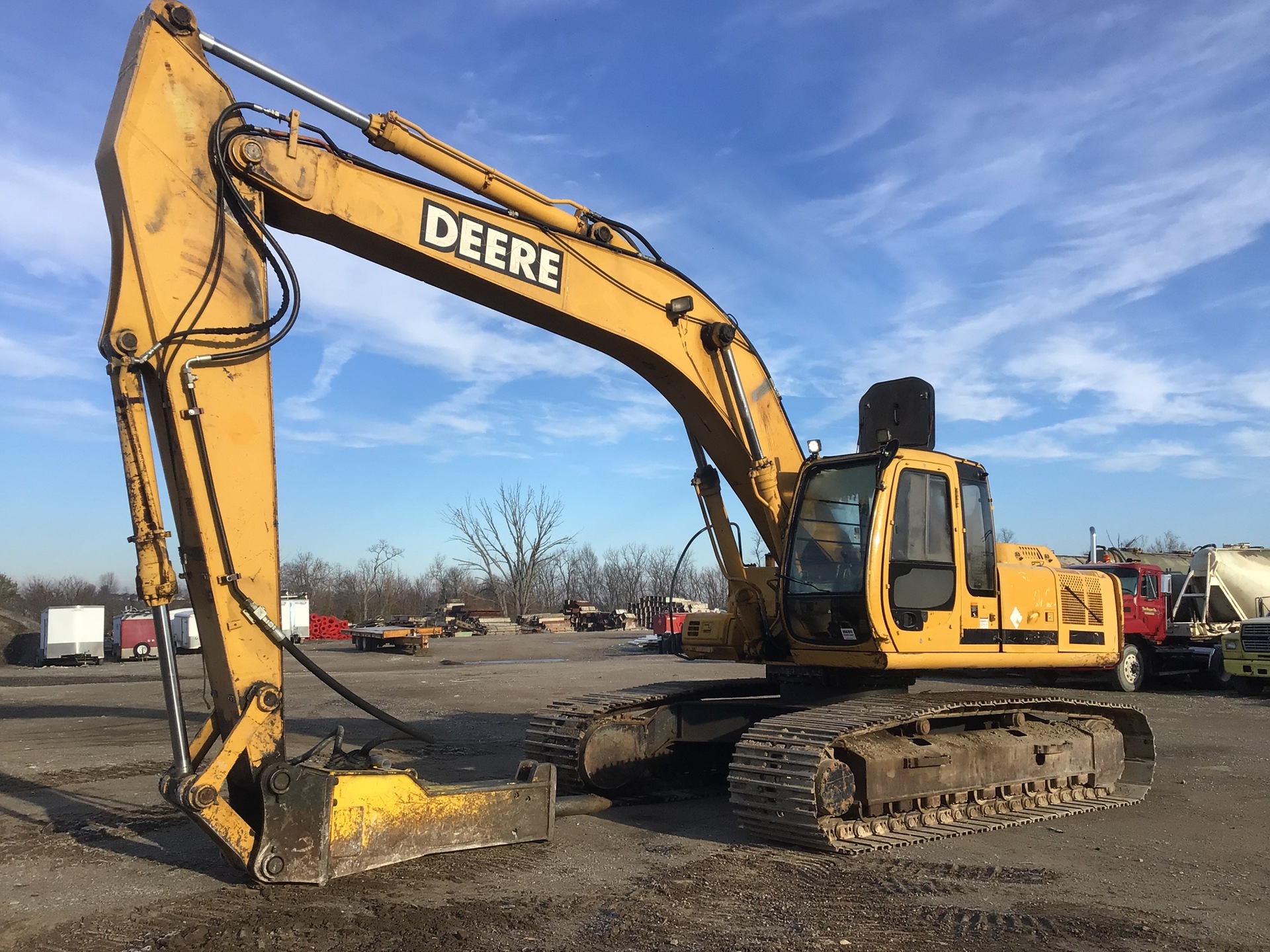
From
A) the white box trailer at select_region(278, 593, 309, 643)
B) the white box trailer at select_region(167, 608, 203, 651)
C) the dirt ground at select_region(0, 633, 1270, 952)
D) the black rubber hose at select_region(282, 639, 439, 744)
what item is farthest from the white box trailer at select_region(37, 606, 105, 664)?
the black rubber hose at select_region(282, 639, 439, 744)

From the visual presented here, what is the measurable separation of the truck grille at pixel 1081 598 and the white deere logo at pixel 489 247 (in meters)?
5.24

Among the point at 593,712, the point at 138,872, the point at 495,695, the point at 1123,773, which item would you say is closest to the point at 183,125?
the point at 138,872

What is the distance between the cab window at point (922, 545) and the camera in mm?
7332

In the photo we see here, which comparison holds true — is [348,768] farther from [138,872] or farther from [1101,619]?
[1101,619]

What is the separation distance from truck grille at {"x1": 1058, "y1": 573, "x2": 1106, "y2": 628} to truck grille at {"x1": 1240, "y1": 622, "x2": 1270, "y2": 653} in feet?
34.2

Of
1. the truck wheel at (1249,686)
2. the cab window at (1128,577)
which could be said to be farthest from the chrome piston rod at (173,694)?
the truck wheel at (1249,686)

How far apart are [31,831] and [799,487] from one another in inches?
249

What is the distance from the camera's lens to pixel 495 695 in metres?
17.4

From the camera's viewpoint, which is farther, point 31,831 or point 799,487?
point 799,487

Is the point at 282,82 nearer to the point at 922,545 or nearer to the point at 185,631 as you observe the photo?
the point at 922,545

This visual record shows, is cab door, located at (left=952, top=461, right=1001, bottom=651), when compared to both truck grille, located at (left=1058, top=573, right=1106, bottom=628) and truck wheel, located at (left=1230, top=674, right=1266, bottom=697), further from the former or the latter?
truck wheel, located at (left=1230, top=674, right=1266, bottom=697)

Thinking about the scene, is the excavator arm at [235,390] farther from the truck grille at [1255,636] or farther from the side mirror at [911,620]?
the truck grille at [1255,636]

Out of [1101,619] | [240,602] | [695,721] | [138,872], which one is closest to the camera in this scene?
[240,602]

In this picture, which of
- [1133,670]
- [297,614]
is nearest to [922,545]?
[1133,670]
